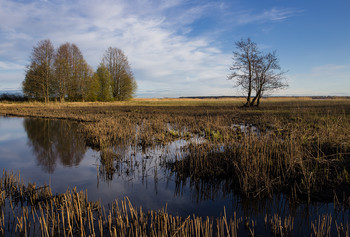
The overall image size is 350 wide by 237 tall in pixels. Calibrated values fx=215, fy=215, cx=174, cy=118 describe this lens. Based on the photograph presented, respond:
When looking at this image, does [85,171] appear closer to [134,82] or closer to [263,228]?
[263,228]

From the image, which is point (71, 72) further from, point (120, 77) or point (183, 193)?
point (183, 193)

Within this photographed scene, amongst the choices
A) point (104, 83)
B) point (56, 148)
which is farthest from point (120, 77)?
point (56, 148)

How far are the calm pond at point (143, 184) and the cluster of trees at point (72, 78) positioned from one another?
35.0m

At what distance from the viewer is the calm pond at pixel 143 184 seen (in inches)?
182

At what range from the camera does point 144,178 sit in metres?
6.48

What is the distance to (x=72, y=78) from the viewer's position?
1732 inches

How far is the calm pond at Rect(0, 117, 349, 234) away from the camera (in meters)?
4.62

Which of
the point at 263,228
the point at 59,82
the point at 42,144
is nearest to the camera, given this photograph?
the point at 263,228

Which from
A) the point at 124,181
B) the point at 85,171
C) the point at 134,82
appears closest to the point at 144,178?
the point at 124,181

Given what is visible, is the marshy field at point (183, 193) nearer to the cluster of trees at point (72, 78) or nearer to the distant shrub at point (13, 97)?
the cluster of trees at point (72, 78)

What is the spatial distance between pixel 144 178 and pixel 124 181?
0.60 m

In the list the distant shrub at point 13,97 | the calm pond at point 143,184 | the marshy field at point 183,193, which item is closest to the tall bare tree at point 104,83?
the distant shrub at point 13,97

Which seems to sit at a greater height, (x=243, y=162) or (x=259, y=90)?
(x=259, y=90)

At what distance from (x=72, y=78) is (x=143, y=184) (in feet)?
145
